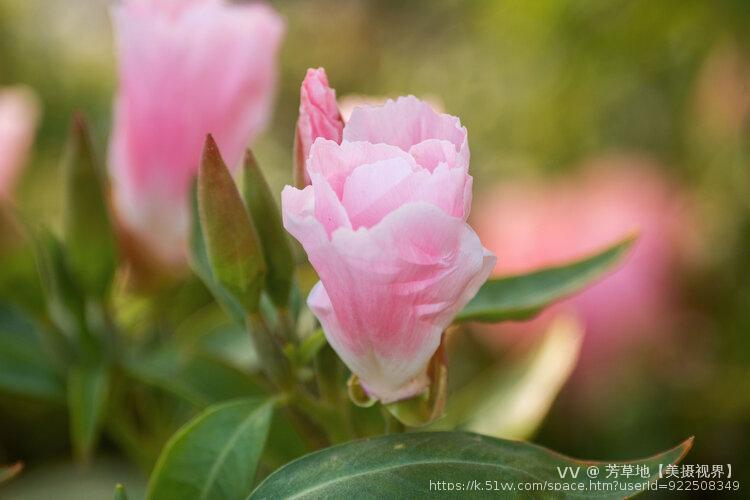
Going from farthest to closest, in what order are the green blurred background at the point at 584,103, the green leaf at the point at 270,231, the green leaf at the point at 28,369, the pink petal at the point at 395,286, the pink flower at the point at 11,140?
the green blurred background at the point at 584,103
the pink flower at the point at 11,140
the green leaf at the point at 28,369
the green leaf at the point at 270,231
the pink petal at the point at 395,286

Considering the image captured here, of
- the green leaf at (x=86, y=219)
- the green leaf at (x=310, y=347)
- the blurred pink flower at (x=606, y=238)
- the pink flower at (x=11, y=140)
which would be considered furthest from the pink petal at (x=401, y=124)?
the blurred pink flower at (x=606, y=238)

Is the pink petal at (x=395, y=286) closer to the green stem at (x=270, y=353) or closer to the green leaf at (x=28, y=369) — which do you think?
the green stem at (x=270, y=353)

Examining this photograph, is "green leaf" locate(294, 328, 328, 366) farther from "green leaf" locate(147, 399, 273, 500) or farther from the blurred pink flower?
the blurred pink flower

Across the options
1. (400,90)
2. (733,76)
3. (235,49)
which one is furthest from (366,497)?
(400,90)

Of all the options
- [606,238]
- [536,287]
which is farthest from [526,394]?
[606,238]

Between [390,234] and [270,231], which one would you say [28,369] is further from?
[390,234]

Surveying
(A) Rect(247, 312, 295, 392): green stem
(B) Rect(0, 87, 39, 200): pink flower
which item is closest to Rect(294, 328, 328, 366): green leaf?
(A) Rect(247, 312, 295, 392): green stem

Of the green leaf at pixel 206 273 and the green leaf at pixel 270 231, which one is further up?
the green leaf at pixel 270 231

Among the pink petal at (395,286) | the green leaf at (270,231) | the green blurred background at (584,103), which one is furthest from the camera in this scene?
the green blurred background at (584,103)
